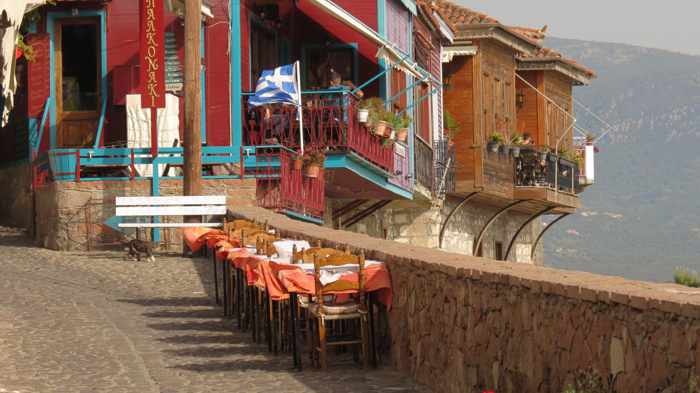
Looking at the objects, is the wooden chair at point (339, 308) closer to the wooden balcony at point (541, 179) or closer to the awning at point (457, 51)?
the awning at point (457, 51)

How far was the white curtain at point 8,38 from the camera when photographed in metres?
10.5

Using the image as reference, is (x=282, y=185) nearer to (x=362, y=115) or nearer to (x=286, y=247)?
(x=362, y=115)

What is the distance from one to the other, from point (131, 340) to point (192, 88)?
9.42m

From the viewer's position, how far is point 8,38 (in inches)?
426

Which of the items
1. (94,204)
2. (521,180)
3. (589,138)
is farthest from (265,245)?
(589,138)

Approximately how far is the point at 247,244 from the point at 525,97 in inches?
917

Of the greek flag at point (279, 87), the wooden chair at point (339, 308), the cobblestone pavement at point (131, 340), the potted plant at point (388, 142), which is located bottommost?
the cobblestone pavement at point (131, 340)

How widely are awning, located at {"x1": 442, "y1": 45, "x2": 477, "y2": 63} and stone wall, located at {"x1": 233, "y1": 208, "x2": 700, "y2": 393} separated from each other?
19840 mm

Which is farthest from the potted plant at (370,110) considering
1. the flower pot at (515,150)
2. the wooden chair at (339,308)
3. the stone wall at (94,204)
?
the wooden chair at (339,308)

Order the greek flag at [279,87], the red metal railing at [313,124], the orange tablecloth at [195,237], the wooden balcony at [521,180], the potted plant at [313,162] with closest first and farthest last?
the orange tablecloth at [195,237] < the potted plant at [313,162] < the greek flag at [279,87] < the red metal railing at [313,124] < the wooden balcony at [521,180]

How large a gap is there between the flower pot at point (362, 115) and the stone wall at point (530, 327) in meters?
11.7

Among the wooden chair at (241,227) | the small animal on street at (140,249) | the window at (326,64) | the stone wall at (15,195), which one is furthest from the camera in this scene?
the stone wall at (15,195)

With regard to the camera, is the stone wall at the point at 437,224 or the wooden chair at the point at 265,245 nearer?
the wooden chair at the point at 265,245

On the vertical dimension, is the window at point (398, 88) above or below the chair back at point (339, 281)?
above
